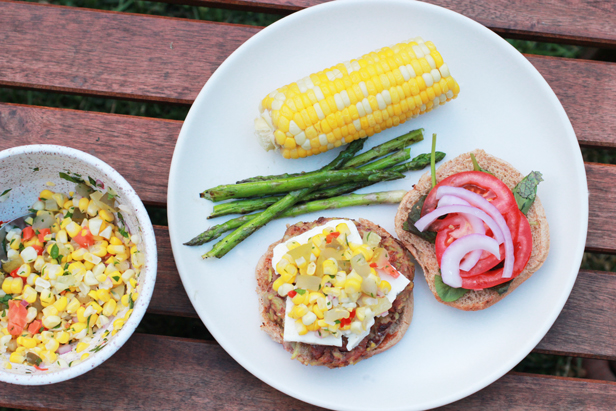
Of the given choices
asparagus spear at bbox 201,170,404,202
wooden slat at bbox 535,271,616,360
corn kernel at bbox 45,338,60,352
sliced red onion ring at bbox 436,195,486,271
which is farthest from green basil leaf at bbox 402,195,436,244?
corn kernel at bbox 45,338,60,352

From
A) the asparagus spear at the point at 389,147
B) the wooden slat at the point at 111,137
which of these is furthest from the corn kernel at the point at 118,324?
the asparagus spear at the point at 389,147

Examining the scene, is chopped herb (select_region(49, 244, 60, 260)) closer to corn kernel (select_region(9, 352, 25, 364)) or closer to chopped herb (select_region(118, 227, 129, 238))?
chopped herb (select_region(118, 227, 129, 238))

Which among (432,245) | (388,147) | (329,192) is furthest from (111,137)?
(432,245)

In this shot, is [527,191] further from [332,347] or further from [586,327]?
[332,347]

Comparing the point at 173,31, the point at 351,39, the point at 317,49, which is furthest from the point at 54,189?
the point at 351,39

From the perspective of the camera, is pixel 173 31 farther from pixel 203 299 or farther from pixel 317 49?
pixel 203 299

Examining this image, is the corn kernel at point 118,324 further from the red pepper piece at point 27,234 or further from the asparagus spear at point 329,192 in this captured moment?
the asparagus spear at point 329,192
